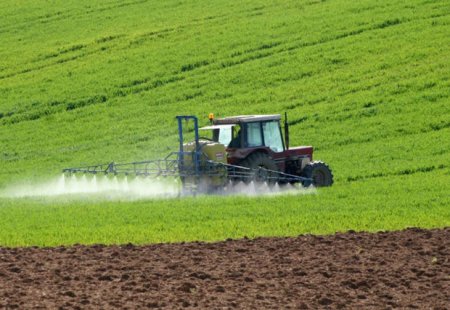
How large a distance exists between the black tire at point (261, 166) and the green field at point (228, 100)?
1.67m

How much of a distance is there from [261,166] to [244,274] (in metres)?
11.4

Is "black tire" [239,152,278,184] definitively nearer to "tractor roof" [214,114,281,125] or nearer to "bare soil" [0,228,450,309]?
"tractor roof" [214,114,281,125]

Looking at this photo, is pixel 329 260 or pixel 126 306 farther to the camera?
pixel 329 260

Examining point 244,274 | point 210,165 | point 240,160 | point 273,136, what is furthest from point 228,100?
point 244,274

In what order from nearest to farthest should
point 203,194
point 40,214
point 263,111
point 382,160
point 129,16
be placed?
1. point 40,214
2. point 203,194
3. point 382,160
4. point 263,111
5. point 129,16

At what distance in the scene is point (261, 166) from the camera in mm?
26625

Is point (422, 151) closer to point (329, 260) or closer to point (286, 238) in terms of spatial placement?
point (286, 238)

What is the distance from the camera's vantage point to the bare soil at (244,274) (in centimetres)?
1360

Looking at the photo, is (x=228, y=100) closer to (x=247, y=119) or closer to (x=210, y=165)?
(x=247, y=119)

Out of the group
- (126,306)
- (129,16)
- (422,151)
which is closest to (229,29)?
(129,16)

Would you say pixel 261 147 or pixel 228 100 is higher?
pixel 228 100

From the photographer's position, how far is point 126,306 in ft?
43.7

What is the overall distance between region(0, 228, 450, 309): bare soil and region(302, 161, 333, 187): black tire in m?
8.67

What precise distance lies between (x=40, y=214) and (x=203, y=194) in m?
4.46
